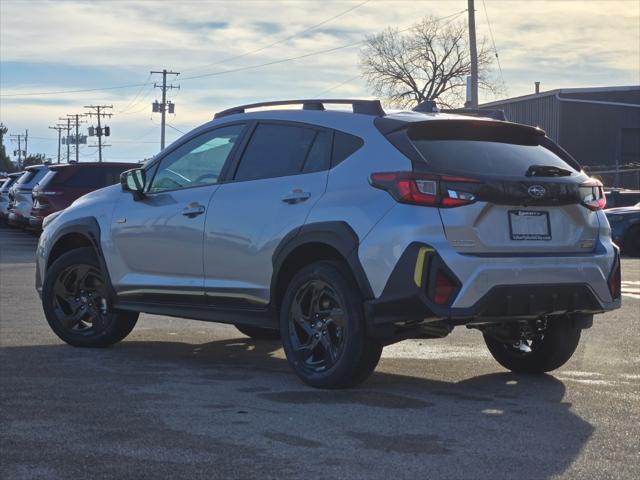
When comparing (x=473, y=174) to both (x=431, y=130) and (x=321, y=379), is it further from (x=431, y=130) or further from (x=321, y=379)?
(x=321, y=379)

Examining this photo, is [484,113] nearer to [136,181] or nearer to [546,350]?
[546,350]

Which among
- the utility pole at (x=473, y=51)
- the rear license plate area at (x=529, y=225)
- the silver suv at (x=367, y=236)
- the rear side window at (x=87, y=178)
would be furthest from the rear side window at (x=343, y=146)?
the utility pole at (x=473, y=51)

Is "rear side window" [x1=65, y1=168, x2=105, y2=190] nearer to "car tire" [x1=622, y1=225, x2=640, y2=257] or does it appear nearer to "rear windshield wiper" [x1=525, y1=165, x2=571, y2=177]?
"car tire" [x1=622, y1=225, x2=640, y2=257]

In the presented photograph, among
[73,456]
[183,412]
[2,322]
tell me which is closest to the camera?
[73,456]

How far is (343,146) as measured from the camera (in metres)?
7.16

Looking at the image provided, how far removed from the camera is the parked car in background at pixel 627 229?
24.7 meters

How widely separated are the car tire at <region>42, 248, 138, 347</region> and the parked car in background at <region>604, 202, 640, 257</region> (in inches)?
693

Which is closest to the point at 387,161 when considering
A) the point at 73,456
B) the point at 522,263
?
the point at 522,263

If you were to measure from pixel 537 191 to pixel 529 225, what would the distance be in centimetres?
20

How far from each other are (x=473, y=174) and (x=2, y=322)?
572cm

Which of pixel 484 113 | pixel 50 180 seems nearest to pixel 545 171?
pixel 484 113

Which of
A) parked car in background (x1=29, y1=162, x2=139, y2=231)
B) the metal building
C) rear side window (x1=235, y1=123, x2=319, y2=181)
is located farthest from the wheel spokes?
the metal building

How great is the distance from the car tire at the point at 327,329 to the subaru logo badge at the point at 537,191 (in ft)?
3.79

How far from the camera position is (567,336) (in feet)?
24.9
